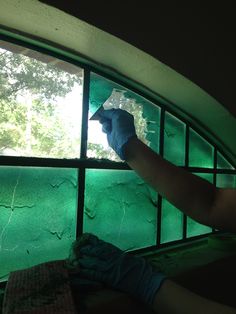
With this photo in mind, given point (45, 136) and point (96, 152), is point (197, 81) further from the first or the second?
point (45, 136)

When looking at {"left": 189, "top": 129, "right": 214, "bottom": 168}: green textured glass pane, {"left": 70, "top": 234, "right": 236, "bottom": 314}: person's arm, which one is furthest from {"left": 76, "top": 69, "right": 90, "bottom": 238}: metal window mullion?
{"left": 189, "top": 129, "right": 214, "bottom": 168}: green textured glass pane

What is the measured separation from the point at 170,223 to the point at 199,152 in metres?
0.51

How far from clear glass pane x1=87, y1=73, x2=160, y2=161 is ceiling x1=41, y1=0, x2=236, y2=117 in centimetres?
29

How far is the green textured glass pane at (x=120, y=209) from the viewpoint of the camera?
1.40 m

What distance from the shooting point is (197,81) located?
1472 millimetres

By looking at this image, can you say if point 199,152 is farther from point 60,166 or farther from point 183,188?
point 183,188

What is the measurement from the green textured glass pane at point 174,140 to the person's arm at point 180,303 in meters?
0.88

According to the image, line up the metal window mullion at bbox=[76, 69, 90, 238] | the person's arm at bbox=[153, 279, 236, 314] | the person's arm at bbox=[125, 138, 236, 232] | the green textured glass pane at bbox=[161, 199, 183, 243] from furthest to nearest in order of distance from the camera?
1. the green textured glass pane at bbox=[161, 199, 183, 243]
2. the metal window mullion at bbox=[76, 69, 90, 238]
3. the person's arm at bbox=[153, 279, 236, 314]
4. the person's arm at bbox=[125, 138, 236, 232]

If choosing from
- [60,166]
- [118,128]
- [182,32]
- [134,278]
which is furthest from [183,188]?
[182,32]

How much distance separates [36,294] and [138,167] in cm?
51

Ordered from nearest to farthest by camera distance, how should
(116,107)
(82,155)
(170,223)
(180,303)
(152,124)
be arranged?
1. (180,303)
2. (82,155)
3. (116,107)
4. (152,124)
5. (170,223)

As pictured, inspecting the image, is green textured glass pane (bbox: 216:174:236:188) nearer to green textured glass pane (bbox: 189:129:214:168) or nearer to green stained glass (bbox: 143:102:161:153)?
green textured glass pane (bbox: 189:129:214:168)

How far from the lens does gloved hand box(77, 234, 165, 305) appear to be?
106 centimetres

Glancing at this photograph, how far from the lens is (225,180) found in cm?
220
